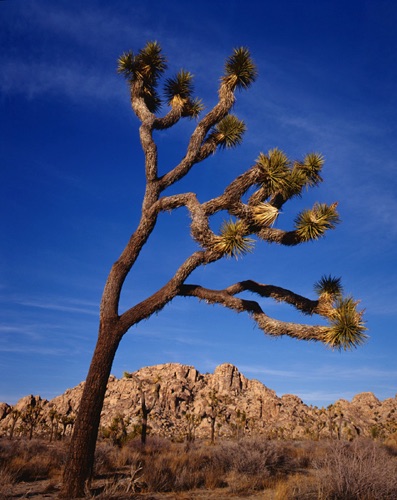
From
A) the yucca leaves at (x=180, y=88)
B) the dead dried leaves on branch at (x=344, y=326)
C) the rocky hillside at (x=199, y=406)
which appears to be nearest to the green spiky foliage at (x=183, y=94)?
the yucca leaves at (x=180, y=88)

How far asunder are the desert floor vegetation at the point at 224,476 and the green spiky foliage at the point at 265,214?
4.77m

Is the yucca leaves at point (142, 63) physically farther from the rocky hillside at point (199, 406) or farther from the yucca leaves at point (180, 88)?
the rocky hillside at point (199, 406)

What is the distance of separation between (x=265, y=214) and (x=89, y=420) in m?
5.40

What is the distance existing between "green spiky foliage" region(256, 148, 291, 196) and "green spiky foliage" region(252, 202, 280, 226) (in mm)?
597

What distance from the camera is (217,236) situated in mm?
8953

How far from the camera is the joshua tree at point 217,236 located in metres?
8.19

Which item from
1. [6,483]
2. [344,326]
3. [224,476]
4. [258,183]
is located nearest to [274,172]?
[258,183]

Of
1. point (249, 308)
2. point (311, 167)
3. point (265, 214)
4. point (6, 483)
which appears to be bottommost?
point (6, 483)

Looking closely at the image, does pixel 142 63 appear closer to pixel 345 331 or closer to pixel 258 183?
pixel 258 183

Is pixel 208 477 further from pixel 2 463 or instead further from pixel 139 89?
pixel 139 89

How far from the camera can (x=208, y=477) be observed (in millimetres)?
9555

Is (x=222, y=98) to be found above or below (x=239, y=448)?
above

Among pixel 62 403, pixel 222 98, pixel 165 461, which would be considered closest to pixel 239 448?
pixel 165 461

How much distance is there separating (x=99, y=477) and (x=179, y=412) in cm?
5992
